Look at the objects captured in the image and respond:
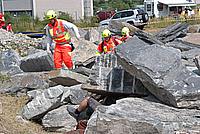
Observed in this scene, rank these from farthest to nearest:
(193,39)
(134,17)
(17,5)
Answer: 1. (17,5)
2. (134,17)
3. (193,39)

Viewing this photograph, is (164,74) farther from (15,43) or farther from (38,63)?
(15,43)

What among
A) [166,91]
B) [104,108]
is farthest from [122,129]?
[166,91]

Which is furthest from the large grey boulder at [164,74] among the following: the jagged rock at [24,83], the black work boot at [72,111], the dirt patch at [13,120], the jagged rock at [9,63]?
the jagged rock at [9,63]

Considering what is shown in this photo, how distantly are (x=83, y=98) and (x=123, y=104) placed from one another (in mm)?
1697

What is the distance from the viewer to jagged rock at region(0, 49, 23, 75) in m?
9.50

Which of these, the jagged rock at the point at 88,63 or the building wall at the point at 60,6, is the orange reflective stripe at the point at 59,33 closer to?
the jagged rock at the point at 88,63

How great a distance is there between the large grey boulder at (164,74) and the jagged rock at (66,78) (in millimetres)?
1823

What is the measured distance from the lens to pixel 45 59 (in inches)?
373

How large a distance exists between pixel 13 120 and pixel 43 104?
51cm

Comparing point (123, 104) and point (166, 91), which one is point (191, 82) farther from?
point (123, 104)

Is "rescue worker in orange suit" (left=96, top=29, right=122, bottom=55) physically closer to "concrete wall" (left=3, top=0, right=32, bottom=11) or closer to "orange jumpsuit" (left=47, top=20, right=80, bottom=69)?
"orange jumpsuit" (left=47, top=20, right=80, bottom=69)

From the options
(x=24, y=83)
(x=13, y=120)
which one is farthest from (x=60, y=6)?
(x=13, y=120)

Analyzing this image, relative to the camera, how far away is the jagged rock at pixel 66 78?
24.5 ft

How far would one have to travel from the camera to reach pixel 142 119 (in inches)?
188
